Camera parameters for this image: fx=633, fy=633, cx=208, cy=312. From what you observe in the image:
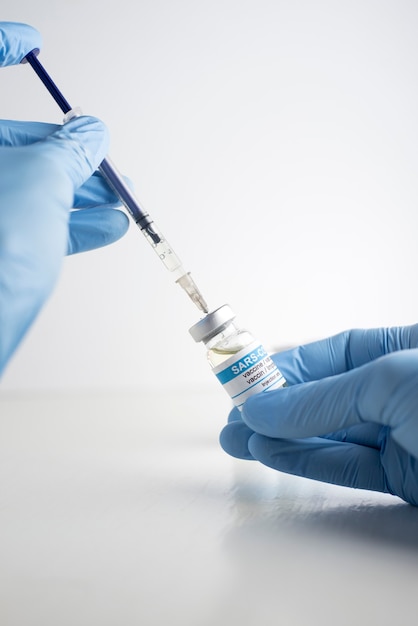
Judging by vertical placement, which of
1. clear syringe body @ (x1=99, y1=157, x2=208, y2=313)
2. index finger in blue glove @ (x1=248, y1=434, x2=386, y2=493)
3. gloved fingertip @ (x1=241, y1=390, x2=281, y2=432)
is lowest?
index finger in blue glove @ (x1=248, y1=434, x2=386, y2=493)

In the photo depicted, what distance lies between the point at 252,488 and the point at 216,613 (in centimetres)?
46

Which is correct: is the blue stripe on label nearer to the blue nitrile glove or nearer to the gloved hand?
the blue nitrile glove

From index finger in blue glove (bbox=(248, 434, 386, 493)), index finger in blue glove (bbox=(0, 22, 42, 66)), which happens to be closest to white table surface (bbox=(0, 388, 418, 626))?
index finger in blue glove (bbox=(248, 434, 386, 493))

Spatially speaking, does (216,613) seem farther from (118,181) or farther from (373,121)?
(373,121)

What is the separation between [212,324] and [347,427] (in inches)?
11.1

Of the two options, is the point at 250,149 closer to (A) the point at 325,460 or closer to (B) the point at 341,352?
(B) the point at 341,352

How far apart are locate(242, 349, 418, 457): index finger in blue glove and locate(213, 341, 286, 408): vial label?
0.09 feet

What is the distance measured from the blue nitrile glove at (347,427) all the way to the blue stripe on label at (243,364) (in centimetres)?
5

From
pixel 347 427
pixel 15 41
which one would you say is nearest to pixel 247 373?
pixel 347 427

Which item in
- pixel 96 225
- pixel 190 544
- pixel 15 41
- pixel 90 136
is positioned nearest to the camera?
pixel 190 544

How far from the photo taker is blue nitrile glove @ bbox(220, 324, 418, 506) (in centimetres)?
90

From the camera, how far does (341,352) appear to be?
135 centimetres

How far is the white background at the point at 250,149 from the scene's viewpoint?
2.77 meters

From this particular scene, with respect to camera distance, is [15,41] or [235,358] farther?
[15,41]
